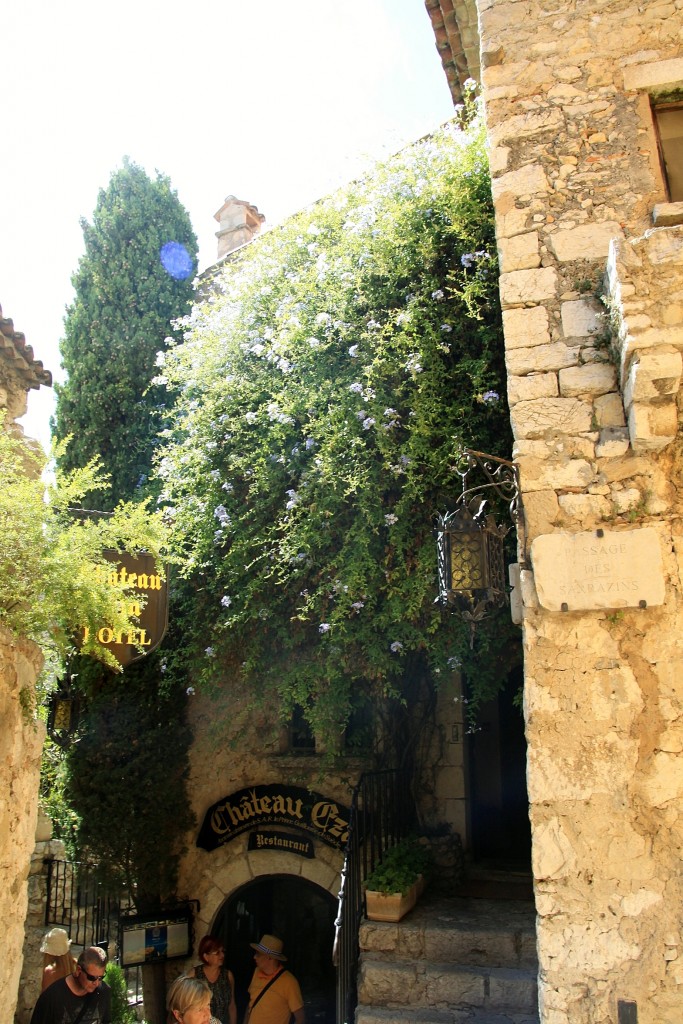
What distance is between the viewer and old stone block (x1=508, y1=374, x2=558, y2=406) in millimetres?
3941

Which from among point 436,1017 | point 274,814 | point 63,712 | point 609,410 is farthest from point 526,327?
point 63,712

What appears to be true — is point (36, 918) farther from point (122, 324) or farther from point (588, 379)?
point (588, 379)

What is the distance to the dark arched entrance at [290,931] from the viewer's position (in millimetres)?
8094

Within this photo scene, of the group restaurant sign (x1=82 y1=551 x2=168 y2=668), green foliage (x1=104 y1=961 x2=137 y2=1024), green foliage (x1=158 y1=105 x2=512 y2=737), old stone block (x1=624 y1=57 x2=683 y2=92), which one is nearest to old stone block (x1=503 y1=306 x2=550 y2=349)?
old stone block (x1=624 y1=57 x2=683 y2=92)

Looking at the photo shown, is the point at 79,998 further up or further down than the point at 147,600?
further down

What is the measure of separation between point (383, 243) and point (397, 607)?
3.04m

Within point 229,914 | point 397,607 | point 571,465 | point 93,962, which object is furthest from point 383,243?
point 229,914

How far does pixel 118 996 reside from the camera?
23.2 feet

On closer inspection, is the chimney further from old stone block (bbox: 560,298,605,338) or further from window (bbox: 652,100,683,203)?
old stone block (bbox: 560,298,605,338)

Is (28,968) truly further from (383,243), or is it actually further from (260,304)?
(383,243)

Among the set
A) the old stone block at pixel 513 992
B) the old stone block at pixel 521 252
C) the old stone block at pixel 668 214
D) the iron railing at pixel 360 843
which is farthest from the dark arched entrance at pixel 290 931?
the old stone block at pixel 668 214

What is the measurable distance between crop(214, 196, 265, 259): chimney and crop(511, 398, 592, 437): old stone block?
9283mm

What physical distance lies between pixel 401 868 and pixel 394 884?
24cm

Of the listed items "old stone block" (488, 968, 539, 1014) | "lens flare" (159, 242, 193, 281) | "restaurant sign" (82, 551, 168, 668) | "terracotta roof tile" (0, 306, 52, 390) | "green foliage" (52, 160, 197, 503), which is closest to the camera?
"old stone block" (488, 968, 539, 1014)
